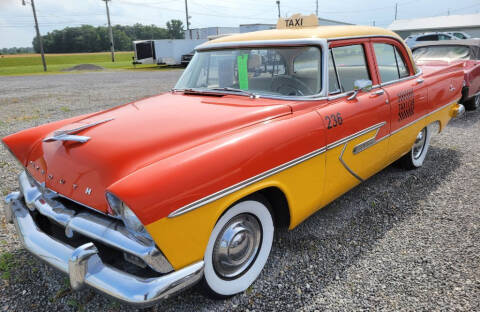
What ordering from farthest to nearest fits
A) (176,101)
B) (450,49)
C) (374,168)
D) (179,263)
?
1. (450,49)
2. (374,168)
3. (176,101)
4. (179,263)

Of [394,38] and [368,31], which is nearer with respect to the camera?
[368,31]

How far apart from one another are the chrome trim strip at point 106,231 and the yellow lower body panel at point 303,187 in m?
0.06

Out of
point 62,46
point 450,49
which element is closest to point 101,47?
point 62,46

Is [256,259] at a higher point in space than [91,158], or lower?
lower

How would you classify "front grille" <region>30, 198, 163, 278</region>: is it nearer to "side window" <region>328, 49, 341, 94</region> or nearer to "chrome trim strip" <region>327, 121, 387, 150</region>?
"chrome trim strip" <region>327, 121, 387, 150</region>

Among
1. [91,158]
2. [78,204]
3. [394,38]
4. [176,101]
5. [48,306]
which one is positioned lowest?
[48,306]

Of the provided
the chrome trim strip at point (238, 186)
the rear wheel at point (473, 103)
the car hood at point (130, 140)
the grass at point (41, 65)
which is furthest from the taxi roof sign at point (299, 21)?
the grass at point (41, 65)

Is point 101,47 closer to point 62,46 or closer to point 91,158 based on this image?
point 62,46

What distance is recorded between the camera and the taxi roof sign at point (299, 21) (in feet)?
11.8

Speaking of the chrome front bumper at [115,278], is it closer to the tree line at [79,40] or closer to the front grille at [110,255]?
the front grille at [110,255]

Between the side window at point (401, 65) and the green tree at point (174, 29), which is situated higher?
the green tree at point (174, 29)

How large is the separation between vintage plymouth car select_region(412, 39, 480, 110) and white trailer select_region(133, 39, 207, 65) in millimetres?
22835

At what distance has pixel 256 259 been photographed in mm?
2416

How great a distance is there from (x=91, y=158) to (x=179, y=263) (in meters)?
0.79
